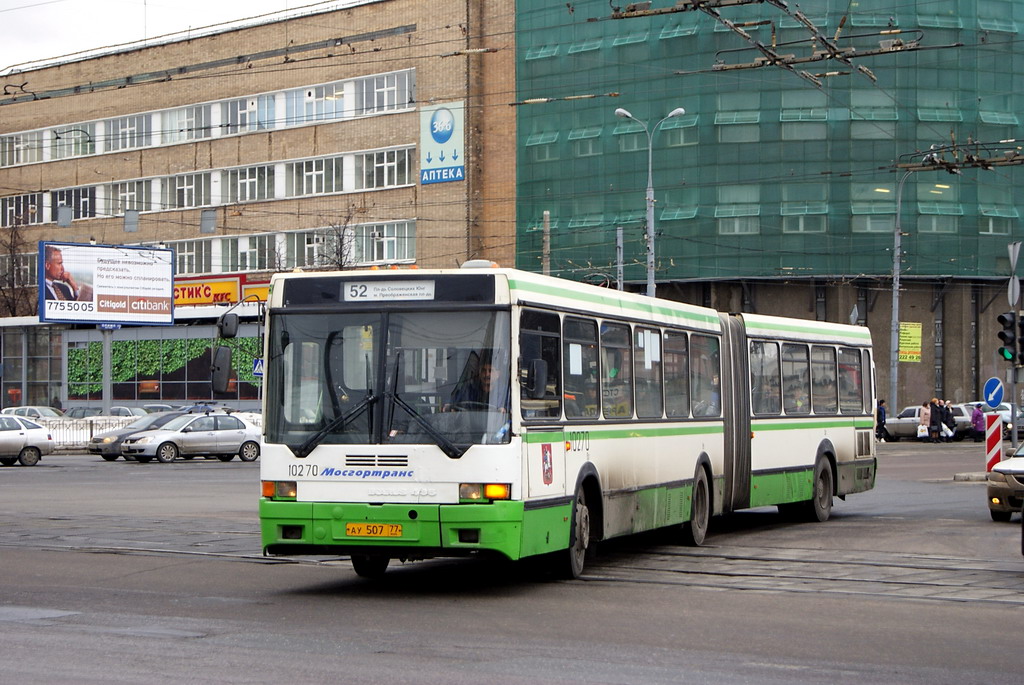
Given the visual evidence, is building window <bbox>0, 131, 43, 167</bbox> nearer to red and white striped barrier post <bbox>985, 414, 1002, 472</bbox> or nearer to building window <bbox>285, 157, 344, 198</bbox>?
building window <bbox>285, 157, 344, 198</bbox>

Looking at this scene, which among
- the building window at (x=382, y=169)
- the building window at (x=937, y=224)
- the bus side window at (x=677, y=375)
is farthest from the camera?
the building window at (x=382, y=169)

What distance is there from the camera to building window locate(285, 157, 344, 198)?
72.1 meters

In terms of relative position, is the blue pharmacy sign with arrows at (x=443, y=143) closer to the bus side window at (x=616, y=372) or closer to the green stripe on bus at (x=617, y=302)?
the green stripe on bus at (x=617, y=302)

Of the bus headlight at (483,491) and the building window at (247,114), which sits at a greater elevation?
the building window at (247,114)

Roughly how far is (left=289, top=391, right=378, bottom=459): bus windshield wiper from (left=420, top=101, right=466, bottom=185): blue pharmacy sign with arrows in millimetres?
55753

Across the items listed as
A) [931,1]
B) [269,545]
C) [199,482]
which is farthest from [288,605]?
[931,1]

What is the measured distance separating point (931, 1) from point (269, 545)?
54388 millimetres

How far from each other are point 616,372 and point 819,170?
162 ft

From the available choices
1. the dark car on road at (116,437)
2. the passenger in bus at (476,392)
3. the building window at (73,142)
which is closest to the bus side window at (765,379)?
the passenger in bus at (476,392)

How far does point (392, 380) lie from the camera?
12.3m

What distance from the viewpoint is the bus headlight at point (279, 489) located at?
12406mm

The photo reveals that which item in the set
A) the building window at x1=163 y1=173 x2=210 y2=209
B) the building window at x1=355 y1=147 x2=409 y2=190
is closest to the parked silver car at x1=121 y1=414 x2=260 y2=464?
the building window at x1=355 y1=147 x2=409 y2=190

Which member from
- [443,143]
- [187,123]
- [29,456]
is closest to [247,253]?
[187,123]

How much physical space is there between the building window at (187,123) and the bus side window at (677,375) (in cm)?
6265
